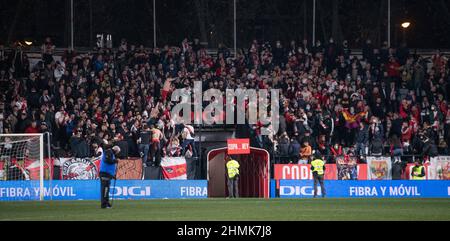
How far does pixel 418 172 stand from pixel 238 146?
779cm

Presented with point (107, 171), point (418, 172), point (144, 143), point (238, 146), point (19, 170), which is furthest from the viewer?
point (418, 172)

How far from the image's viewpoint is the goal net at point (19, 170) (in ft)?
120

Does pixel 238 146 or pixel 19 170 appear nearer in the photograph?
pixel 19 170

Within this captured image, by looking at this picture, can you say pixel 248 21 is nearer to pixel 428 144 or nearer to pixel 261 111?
pixel 261 111

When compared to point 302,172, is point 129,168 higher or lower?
higher

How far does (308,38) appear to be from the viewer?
4791cm

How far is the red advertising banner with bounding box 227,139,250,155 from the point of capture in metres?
38.6

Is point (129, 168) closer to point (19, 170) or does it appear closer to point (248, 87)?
point (19, 170)

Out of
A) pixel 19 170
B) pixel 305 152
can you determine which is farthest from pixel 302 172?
pixel 19 170

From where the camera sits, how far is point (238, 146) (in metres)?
38.8

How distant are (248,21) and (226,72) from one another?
489cm

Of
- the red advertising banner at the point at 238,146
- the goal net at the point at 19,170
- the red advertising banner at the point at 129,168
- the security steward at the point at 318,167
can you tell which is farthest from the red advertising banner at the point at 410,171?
the goal net at the point at 19,170

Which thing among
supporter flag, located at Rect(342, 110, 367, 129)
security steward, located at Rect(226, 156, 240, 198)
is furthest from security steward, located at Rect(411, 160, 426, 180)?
security steward, located at Rect(226, 156, 240, 198)
